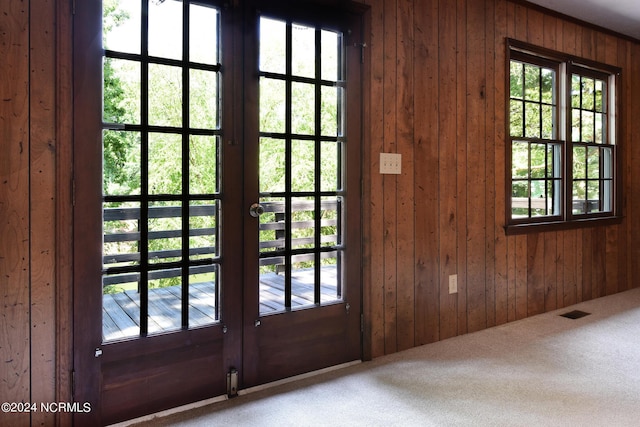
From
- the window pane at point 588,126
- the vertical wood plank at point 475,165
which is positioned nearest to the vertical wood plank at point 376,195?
the vertical wood plank at point 475,165

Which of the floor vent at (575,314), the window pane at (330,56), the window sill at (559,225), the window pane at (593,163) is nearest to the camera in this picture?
the window pane at (330,56)

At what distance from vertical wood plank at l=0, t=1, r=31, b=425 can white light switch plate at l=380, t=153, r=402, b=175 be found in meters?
1.89

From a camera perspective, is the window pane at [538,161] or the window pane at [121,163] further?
the window pane at [538,161]

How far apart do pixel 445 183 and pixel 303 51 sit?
1381 millimetres

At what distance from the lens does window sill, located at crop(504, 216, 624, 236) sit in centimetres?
347

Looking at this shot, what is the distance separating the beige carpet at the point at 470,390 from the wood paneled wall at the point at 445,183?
29 centimetres

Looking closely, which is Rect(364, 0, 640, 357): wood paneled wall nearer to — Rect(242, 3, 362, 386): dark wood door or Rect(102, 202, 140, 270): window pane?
Rect(242, 3, 362, 386): dark wood door

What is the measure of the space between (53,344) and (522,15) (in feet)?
13.0

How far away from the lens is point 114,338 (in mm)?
1911

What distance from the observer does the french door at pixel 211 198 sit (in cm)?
187

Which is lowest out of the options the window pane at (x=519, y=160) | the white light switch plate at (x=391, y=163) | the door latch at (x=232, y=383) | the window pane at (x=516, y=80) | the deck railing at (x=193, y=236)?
the door latch at (x=232, y=383)

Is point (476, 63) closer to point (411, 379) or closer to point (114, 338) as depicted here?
point (411, 379)

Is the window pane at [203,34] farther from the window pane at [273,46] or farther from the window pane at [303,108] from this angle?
the window pane at [303,108]

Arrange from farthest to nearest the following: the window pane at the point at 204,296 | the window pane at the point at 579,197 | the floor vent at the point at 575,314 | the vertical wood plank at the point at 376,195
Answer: the window pane at the point at 579,197
the floor vent at the point at 575,314
the vertical wood plank at the point at 376,195
the window pane at the point at 204,296
